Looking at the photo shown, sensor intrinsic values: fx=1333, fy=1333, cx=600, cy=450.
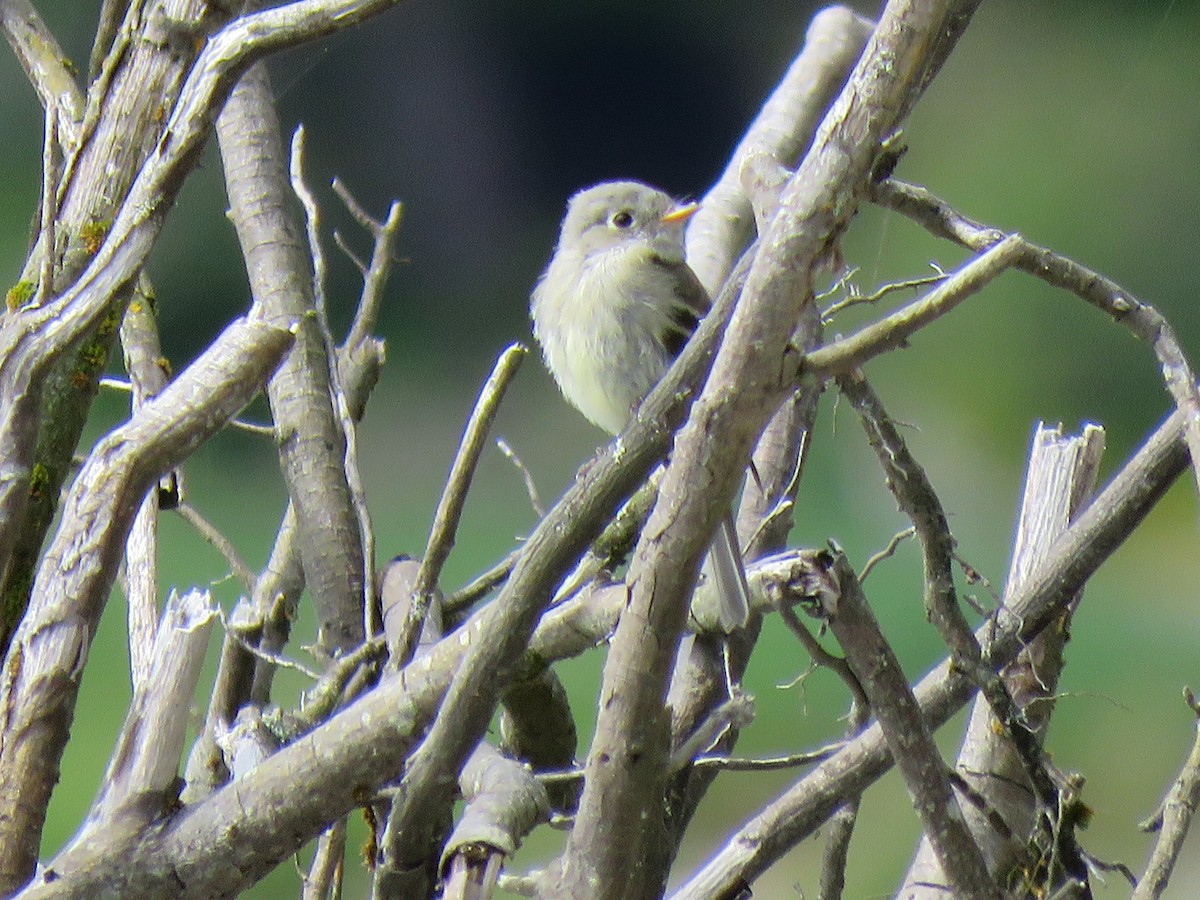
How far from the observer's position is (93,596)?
1006 mm

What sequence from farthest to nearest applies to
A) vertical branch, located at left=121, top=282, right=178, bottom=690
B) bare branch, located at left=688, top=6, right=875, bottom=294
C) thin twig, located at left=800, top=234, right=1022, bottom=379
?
bare branch, located at left=688, top=6, right=875, bottom=294
vertical branch, located at left=121, top=282, right=178, bottom=690
thin twig, located at left=800, top=234, right=1022, bottom=379

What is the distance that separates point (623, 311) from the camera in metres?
2.36

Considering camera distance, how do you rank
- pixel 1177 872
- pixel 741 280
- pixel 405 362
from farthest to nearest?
pixel 405 362
pixel 1177 872
pixel 741 280

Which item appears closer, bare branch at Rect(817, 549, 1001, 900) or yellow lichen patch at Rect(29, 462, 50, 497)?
bare branch at Rect(817, 549, 1001, 900)

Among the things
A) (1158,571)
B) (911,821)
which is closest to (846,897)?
(911,821)

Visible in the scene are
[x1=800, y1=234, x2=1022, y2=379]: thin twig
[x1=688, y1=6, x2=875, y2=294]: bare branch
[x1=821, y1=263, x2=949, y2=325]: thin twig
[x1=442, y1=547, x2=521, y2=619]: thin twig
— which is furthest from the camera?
[x1=688, y1=6, x2=875, y2=294]: bare branch

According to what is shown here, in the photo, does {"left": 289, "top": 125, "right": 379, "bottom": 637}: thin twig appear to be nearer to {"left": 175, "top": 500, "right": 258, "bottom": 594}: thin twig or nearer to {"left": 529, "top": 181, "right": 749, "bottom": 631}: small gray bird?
{"left": 175, "top": 500, "right": 258, "bottom": 594}: thin twig

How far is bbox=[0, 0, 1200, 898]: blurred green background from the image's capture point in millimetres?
2270

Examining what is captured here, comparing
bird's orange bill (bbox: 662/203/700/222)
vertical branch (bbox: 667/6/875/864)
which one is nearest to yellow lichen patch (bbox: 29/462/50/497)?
vertical branch (bbox: 667/6/875/864)

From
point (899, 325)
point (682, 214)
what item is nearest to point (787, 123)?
point (682, 214)

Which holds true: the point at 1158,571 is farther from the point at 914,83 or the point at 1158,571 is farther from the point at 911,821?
the point at 914,83

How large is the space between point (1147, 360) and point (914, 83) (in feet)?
6.42

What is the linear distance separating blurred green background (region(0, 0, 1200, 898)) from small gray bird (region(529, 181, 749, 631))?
169 millimetres

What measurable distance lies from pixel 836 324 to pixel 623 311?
0.44m
